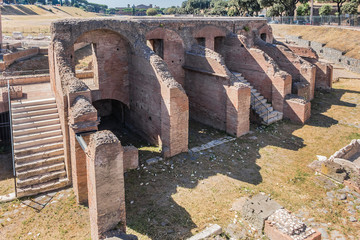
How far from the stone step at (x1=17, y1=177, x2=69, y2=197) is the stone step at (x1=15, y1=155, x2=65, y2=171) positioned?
695 millimetres

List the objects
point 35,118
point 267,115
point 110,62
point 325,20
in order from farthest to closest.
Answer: point 325,20
point 267,115
point 110,62
point 35,118

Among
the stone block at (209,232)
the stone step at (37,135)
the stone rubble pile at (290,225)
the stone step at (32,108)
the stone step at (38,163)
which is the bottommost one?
the stone block at (209,232)

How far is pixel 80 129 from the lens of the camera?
8.73 m

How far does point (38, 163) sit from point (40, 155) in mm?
286

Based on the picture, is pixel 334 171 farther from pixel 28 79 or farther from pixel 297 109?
pixel 28 79

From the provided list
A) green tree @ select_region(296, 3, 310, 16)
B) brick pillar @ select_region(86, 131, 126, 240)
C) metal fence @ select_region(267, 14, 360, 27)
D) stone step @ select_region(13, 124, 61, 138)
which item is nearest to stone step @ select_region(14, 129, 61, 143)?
stone step @ select_region(13, 124, 61, 138)

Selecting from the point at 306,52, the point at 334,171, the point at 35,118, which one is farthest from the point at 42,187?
the point at 306,52

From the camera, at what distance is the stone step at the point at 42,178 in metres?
9.91

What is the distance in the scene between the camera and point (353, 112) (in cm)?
1712

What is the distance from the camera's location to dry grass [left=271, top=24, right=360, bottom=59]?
29600 millimetres

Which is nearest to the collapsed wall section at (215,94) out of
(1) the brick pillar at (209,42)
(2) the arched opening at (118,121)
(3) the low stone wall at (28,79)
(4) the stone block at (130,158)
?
(1) the brick pillar at (209,42)

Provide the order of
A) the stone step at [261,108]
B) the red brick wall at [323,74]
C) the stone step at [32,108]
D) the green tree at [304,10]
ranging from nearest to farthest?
the stone step at [32,108], the stone step at [261,108], the red brick wall at [323,74], the green tree at [304,10]

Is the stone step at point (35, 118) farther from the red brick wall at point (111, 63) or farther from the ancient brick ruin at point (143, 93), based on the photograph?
the red brick wall at point (111, 63)

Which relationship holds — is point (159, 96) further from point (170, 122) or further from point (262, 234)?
point (262, 234)
